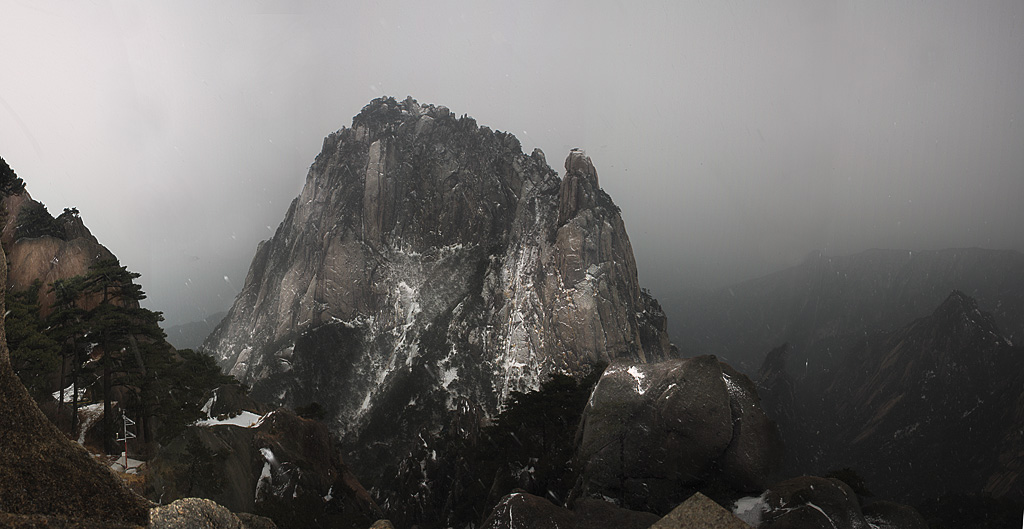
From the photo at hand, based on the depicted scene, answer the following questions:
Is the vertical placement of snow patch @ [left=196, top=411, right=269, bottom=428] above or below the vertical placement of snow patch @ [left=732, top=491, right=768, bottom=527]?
above

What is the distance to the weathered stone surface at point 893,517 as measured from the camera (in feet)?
44.3

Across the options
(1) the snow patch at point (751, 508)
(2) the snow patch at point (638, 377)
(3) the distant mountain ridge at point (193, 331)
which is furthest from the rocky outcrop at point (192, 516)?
(3) the distant mountain ridge at point (193, 331)

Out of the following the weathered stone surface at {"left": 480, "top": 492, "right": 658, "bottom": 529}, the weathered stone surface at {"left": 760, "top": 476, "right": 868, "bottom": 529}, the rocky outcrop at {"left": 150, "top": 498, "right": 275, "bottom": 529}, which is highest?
the rocky outcrop at {"left": 150, "top": 498, "right": 275, "bottom": 529}

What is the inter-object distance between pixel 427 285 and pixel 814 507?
109 meters

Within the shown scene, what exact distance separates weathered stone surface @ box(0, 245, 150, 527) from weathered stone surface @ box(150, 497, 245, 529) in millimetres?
261

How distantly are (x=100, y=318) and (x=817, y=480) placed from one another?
97.1ft

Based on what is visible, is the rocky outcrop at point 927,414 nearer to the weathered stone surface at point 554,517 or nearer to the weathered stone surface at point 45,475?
the weathered stone surface at point 554,517

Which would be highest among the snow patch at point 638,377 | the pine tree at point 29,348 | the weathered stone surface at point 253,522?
the pine tree at point 29,348

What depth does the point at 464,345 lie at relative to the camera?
330 feet

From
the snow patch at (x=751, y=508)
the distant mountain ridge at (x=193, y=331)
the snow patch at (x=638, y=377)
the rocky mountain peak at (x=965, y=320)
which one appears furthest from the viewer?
the distant mountain ridge at (x=193, y=331)

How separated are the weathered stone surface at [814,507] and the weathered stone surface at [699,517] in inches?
249

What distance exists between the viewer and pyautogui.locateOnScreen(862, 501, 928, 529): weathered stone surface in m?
13.5

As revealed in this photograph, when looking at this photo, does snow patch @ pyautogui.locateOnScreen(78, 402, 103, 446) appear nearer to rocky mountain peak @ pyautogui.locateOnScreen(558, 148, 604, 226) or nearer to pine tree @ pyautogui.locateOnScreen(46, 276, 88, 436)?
pine tree @ pyautogui.locateOnScreen(46, 276, 88, 436)

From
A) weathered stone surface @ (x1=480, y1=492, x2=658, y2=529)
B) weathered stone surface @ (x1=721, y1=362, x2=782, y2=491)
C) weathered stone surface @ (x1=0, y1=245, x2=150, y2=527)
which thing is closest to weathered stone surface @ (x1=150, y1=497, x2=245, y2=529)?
weathered stone surface @ (x1=0, y1=245, x2=150, y2=527)
